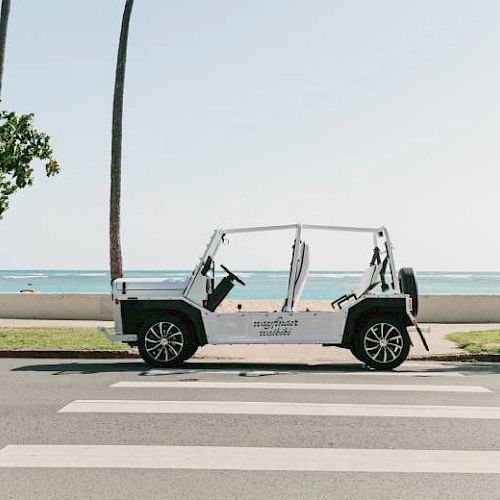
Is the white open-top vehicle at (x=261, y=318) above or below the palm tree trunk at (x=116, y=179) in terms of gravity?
below

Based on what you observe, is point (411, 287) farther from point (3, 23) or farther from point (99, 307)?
point (3, 23)

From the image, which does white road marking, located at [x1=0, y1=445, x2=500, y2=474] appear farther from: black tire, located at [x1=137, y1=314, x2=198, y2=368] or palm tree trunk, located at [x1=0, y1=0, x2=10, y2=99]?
palm tree trunk, located at [x1=0, y1=0, x2=10, y2=99]

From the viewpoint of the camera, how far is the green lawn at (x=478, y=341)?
1607 centimetres

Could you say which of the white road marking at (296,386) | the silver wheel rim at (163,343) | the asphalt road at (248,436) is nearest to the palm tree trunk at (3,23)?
the silver wheel rim at (163,343)

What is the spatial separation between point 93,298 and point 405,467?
19.6m

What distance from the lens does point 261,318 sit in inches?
532

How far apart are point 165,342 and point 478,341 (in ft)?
23.3

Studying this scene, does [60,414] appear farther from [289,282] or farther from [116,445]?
[289,282]

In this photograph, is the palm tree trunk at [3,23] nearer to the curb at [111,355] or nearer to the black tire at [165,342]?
the curb at [111,355]

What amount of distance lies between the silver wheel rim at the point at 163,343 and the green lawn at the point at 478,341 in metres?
5.64

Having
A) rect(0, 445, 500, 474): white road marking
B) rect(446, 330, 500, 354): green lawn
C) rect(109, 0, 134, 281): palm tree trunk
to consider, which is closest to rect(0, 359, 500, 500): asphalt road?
rect(0, 445, 500, 474): white road marking

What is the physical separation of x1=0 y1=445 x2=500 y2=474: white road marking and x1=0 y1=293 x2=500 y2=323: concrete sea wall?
17.9 meters

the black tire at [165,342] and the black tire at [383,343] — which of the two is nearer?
the black tire at [383,343]

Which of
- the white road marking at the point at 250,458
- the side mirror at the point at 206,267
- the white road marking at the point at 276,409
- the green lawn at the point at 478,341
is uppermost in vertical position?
the side mirror at the point at 206,267
